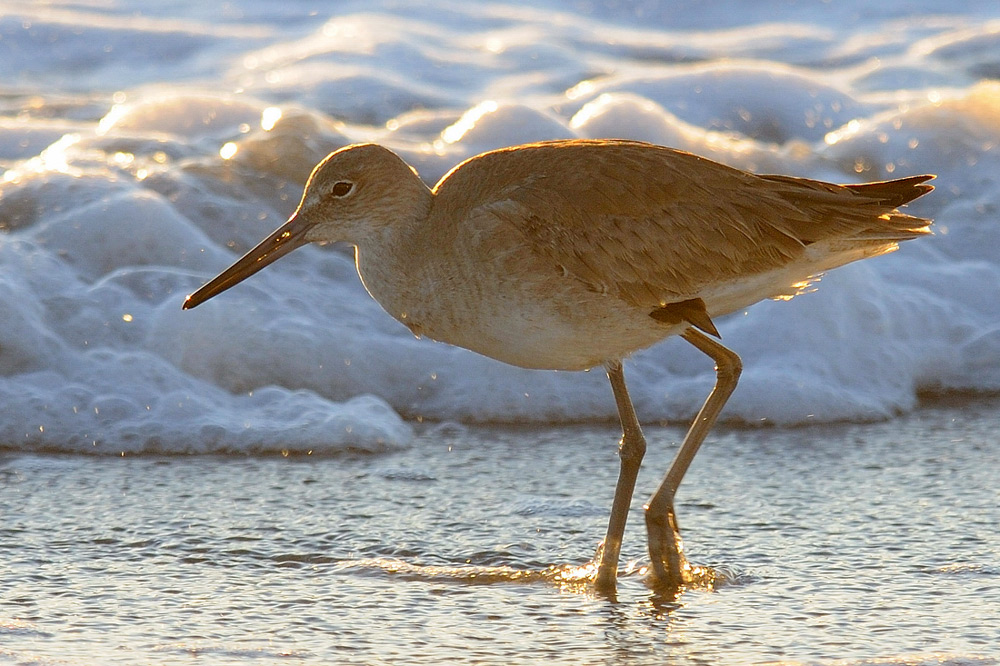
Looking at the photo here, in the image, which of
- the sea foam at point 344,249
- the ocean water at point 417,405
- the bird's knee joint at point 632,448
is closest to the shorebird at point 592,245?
the bird's knee joint at point 632,448

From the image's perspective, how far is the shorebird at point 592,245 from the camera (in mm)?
4078

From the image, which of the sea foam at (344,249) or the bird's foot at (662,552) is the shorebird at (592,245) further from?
the sea foam at (344,249)

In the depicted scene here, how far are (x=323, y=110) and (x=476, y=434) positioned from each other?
432 cm

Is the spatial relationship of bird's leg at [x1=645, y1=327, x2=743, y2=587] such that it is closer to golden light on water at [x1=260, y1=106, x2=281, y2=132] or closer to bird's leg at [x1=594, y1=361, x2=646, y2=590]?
bird's leg at [x1=594, y1=361, x2=646, y2=590]

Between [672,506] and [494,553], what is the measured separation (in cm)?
56

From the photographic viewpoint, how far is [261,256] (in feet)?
14.5

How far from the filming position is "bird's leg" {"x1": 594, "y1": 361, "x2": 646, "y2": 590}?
4.33 metres

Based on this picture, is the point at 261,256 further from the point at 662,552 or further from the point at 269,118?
the point at 269,118

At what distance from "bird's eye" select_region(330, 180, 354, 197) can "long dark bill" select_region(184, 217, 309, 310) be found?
14 centimetres

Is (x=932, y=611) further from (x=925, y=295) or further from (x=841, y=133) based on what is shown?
(x=841, y=133)

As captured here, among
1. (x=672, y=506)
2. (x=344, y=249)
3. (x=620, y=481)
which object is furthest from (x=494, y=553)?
(x=344, y=249)

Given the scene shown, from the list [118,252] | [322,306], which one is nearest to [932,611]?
[322,306]

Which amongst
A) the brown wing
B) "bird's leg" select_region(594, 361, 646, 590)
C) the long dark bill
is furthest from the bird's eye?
"bird's leg" select_region(594, 361, 646, 590)

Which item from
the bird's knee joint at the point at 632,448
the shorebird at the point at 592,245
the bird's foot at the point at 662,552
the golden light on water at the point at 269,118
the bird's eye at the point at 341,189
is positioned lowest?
the bird's foot at the point at 662,552
